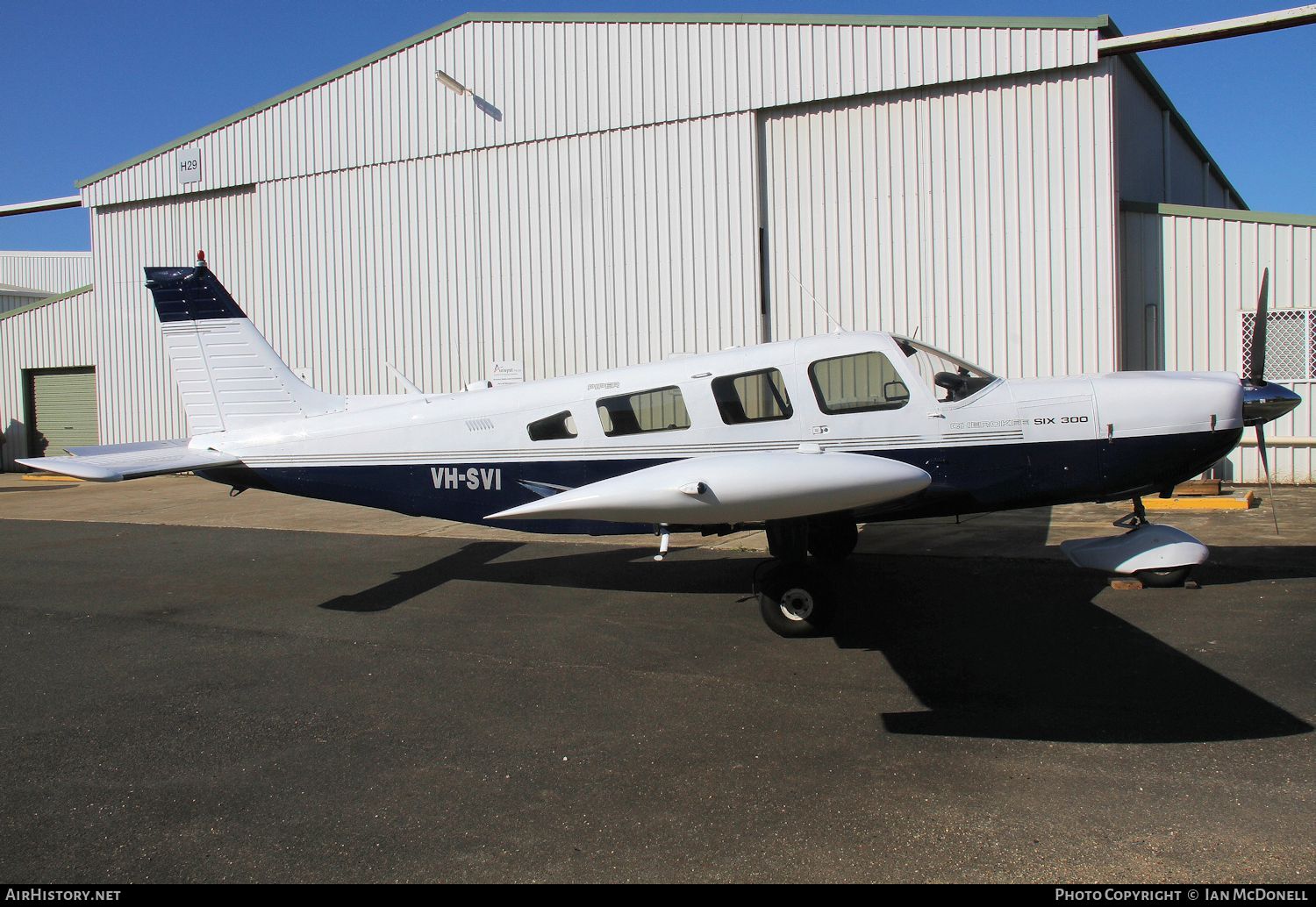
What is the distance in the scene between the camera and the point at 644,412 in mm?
6867

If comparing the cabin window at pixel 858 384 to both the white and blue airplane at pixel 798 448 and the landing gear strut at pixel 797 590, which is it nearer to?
the white and blue airplane at pixel 798 448

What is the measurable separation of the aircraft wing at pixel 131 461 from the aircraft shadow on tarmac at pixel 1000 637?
174cm

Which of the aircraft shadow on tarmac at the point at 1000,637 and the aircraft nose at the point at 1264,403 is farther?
the aircraft nose at the point at 1264,403

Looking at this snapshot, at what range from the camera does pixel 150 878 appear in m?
3.18

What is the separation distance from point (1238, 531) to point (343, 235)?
15674mm

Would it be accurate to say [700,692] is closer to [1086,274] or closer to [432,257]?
[1086,274]

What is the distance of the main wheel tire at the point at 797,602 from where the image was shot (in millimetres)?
6059

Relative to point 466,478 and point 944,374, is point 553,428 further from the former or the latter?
point 944,374

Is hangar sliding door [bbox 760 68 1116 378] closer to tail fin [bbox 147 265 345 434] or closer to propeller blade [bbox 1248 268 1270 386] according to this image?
propeller blade [bbox 1248 268 1270 386]

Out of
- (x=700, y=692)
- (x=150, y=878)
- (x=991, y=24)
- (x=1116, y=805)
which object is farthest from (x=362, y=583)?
(x=991, y=24)

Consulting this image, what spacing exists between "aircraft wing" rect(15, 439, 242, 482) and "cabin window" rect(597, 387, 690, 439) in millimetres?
3504

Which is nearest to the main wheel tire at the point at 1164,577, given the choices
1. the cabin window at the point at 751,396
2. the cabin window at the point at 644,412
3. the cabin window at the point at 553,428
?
the cabin window at the point at 751,396

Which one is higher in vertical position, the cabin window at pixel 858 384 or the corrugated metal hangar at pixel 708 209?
the corrugated metal hangar at pixel 708 209

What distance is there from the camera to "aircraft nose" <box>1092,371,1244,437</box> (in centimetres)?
620
